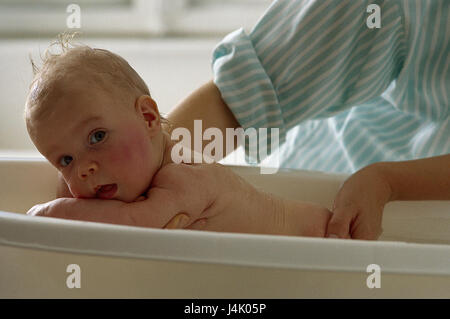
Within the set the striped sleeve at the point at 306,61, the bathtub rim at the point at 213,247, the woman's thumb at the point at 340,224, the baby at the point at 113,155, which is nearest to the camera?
the bathtub rim at the point at 213,247

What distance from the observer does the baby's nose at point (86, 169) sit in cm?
56

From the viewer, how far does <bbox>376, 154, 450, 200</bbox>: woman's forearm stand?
2.40 ft

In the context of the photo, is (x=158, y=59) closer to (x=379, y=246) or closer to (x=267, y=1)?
(x=267, y=1)

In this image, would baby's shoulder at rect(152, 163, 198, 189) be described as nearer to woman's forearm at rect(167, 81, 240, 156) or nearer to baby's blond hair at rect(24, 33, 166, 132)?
baby's blond hair at rect(24, 33, 166, 132)

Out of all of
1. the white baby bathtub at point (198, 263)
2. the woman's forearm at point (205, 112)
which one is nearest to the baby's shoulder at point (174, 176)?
the white baby bathtub at point (198, 263)

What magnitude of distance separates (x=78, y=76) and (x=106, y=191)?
0.10 metres

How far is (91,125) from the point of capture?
0.56m

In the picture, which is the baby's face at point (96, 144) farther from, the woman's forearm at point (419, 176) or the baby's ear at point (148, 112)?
the woman's forearm at point (419, 176)

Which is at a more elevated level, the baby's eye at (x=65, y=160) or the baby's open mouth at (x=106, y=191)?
the baby's eye at (x=65, y=160)

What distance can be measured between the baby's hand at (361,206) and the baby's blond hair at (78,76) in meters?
0.25

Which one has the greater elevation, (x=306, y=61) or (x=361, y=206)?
(x=306, y=61)

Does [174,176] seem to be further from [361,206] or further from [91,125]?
[361,206]

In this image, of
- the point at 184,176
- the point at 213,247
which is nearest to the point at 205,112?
the point at 184,176
